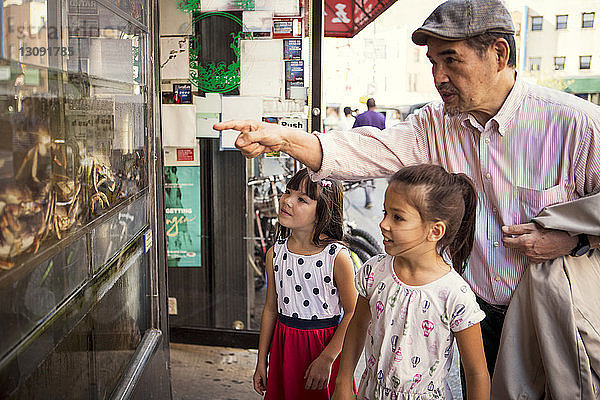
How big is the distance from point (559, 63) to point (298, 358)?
8.01ft

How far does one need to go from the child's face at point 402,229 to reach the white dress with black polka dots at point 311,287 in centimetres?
70

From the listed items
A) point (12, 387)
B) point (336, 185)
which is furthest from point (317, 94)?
point (12, 387)

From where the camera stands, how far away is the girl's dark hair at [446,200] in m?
1.86

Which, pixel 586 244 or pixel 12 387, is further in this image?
pixel 586 244

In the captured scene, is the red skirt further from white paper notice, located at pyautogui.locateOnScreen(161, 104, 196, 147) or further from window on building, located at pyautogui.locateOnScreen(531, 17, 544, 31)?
window on building, located at pyautogui.locateOnScreen(531, 17, 544, 31)

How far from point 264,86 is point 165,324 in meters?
1.66

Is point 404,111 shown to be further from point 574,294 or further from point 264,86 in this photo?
point 574,294

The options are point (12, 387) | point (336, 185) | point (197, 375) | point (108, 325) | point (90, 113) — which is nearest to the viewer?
point (12, 387)

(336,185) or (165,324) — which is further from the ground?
(336,185)

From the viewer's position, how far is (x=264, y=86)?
384 centimetres

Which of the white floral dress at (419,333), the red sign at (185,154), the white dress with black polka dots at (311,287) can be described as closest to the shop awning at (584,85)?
the white dress with black polka dots at (311,287)

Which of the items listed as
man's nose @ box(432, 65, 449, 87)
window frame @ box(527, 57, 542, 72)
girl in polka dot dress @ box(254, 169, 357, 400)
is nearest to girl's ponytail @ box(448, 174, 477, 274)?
man's nose @ box(432, 65, 449, 87)

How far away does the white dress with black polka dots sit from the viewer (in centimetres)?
254

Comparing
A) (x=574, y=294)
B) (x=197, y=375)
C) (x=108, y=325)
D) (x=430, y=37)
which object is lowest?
(x=197, y=375)
